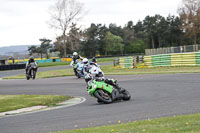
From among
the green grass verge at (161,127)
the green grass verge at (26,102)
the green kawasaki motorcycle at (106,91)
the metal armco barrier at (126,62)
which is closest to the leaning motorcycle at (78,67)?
the metal armco barrier at (126,62)

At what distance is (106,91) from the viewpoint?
13.3 m

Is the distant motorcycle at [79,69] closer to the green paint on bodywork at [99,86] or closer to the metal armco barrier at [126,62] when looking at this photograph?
the metal armco barrier at [126,62]

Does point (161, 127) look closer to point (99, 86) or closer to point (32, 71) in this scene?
point (99, 86)

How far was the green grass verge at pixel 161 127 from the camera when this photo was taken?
6836mm

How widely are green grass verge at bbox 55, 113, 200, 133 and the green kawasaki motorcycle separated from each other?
193 inches

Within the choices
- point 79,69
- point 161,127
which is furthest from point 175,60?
point 161,127

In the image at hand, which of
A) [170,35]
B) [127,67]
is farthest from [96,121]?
[170,35]

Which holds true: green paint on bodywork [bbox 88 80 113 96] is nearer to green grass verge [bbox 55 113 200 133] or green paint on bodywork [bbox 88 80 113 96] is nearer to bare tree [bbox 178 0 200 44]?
green grass verge [bbox 55 113 200 133]

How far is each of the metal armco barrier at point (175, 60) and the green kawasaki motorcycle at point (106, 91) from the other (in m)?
19.6

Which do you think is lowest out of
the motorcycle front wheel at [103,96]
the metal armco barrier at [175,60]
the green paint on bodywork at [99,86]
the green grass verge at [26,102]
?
the green grass verge at [26,102]

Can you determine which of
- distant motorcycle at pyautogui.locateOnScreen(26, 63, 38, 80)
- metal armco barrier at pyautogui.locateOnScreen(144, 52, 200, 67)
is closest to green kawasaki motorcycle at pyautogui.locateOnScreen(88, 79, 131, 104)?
distant motorcycle at pyautogui.locateOnScreen(26, 63, 38, 80)

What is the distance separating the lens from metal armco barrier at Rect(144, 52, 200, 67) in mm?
31906

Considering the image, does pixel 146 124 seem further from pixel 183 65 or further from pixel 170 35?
pixel 170 35

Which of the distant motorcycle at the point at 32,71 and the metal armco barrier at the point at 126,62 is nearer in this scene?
the distant motorcycle at the point at 32,71
